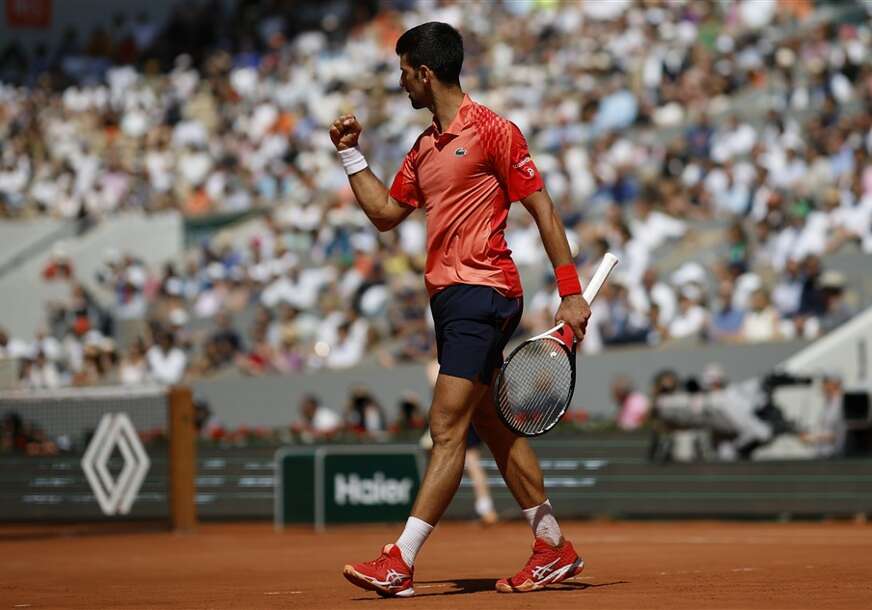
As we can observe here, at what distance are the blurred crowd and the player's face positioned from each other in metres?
11.8

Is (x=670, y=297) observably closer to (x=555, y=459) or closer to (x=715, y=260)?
(x=715, y=260)

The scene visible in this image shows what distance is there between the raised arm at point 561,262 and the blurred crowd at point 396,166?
38.6ft

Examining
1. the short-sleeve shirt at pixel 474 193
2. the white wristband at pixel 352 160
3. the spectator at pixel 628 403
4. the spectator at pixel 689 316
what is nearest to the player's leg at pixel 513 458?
the short-sleeve shirt at pixel 474 193

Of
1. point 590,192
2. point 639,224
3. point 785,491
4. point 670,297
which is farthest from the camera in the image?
point 590,192

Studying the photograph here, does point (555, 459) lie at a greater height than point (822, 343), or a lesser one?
lesser

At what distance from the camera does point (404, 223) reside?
23.9 meters

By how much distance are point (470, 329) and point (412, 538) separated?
90cm

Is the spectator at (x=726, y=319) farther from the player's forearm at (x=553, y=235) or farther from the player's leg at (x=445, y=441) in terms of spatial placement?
the player's leg at (x=445, y=441)

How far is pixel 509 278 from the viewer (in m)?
7.39

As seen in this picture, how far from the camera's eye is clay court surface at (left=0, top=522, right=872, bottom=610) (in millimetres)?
7117

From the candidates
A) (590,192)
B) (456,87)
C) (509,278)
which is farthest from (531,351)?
(590,192)

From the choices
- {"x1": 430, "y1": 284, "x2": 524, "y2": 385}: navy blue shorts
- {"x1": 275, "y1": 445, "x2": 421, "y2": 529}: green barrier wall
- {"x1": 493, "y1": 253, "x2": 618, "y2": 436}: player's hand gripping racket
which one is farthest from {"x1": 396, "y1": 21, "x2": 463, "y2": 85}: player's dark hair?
{"x1": 275, "y1": 445, "x2": 421, "y2": 529}: green barrier wall

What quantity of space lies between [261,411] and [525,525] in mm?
6330

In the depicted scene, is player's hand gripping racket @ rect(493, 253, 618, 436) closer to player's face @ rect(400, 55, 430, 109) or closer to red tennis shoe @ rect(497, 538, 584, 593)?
red tennis shoe @ rect(497, 538, 584, 593)
